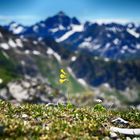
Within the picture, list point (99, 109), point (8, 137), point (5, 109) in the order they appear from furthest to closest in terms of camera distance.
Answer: point (99, 109) < point (5, 109) < point (8, 137)

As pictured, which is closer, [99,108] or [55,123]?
[55,123]

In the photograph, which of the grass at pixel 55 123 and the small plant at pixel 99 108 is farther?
the small plant at pixel 99 108

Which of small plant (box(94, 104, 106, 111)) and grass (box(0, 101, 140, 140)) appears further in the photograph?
small plant (box(94, 104, 106, 111))

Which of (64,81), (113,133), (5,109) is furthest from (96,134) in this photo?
(64,81)

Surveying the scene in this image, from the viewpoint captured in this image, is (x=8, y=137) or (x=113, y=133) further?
(x=113, y=133)

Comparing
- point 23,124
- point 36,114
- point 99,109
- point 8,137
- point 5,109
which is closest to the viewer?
point 8,137

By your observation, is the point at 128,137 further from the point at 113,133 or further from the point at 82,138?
the point at 82,138

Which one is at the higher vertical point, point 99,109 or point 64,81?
point 64,81
